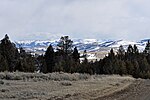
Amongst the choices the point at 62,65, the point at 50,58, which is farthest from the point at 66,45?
the point at 62,65

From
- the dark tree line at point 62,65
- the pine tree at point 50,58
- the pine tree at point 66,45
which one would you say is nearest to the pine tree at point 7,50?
the dark tree line at point 62,65

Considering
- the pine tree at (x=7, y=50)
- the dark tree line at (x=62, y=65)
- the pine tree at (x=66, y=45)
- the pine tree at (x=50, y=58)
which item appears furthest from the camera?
the pine tree at (x=66, y=45)

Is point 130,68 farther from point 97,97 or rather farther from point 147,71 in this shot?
point 97,97

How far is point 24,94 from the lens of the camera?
18.9m

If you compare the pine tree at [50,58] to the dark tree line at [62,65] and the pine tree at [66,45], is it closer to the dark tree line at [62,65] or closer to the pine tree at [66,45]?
the dark tree line at [62,65]

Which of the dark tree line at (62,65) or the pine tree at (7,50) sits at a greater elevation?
the pine tree at (7,50)

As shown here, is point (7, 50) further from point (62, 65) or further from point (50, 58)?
point (62, 65)

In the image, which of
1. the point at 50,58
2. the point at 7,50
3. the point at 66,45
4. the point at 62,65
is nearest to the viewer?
the point at 62,65

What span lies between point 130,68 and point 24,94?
52885 millimetres

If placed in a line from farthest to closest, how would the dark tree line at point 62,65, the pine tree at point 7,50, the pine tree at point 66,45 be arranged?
the pine tree at point 66,45 < the pine tree at point 7,50 < the dark tree line at point 62,65

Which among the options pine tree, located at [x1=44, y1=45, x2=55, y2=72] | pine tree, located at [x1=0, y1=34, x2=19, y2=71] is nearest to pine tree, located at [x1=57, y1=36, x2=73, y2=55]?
pine tree, located at [x1=44, y1=45, x2=55, y2=72]

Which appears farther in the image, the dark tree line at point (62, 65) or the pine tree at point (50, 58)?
the pine tree at point (50, 58)

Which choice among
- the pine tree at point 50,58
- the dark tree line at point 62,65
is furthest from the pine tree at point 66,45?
the pine tree at point 50,58

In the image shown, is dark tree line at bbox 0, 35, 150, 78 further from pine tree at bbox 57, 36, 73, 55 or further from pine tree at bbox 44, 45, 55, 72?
pine tree at bbox 57, 36, 73, 55
